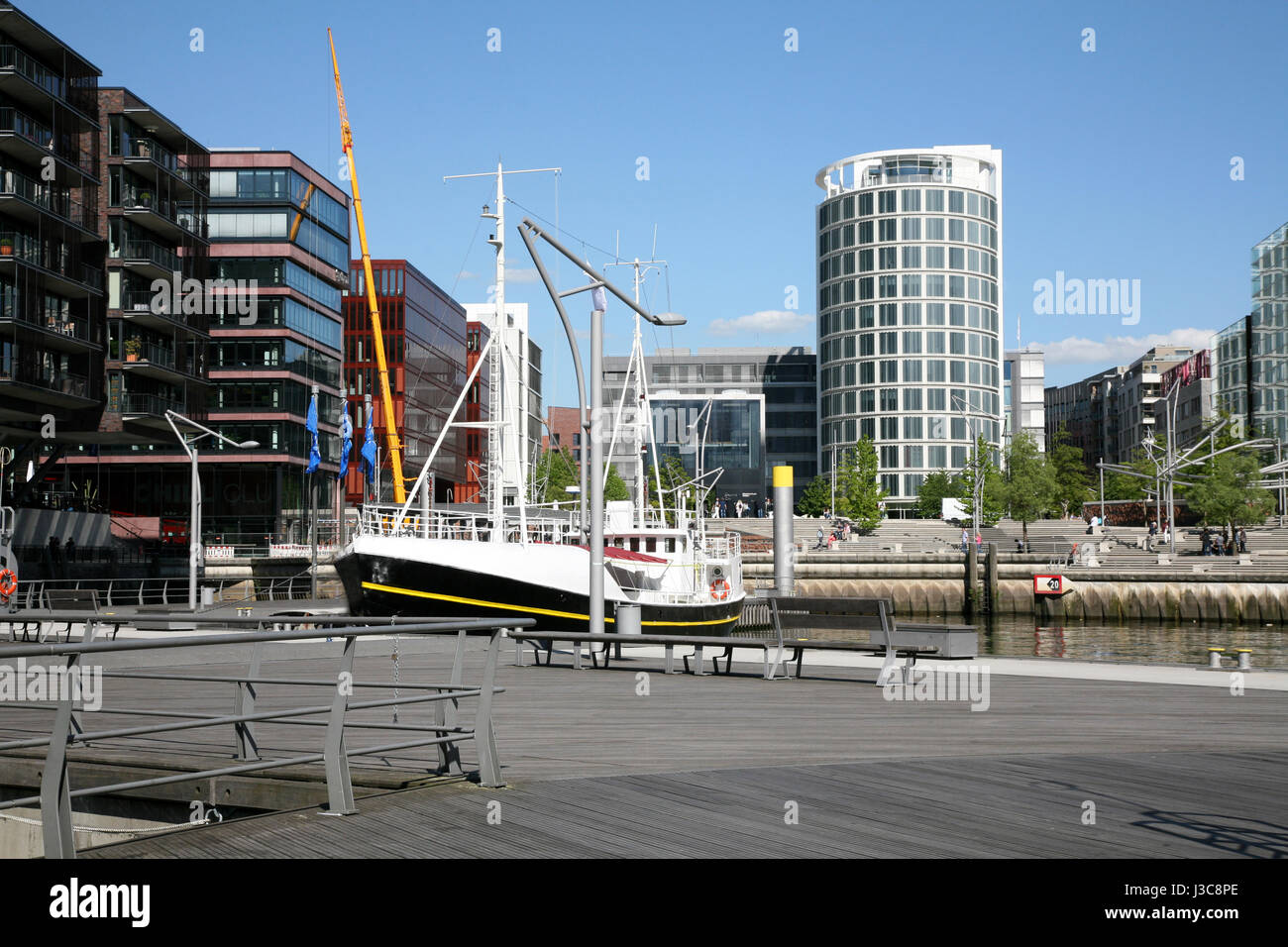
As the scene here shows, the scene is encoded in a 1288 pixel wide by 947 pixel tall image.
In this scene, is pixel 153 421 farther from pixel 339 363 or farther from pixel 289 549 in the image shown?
pixel 339 363

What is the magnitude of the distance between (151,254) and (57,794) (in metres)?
60.4

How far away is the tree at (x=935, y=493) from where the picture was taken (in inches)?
4862

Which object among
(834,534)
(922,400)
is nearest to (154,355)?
(834,534)

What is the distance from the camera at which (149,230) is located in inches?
2470

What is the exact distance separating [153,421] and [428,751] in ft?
173

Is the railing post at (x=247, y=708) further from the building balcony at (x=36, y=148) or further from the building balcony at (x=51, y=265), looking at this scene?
the building balcony at (x=36, y=148)

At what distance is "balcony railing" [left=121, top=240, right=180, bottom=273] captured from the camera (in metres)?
60.7

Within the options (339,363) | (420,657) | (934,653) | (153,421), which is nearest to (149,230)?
(153,421)

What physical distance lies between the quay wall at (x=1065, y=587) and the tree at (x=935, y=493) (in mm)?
54286

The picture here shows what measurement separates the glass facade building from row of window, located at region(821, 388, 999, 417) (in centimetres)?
11

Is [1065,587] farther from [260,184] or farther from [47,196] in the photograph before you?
[260,184]

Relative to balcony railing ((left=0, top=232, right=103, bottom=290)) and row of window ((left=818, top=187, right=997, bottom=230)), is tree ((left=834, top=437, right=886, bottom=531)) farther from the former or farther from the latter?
balcony railing ((left=0, top=232, right=103, bottom=290))

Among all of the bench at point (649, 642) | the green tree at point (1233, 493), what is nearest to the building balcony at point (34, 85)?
the bench at point (649, 642)

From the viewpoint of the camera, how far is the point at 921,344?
451 ft
